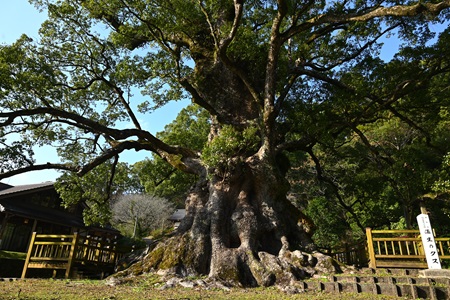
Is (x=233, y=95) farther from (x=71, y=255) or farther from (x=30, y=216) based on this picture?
(x=30, y=216)

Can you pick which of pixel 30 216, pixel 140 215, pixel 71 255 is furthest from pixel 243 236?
pixel 140 215

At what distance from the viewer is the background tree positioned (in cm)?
2809

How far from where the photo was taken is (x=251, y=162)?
26.8 ft

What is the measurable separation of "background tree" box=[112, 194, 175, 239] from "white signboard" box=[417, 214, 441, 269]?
24.9m

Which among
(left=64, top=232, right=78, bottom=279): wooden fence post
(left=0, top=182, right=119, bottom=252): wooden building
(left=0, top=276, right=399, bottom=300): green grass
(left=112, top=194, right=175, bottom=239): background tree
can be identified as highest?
(left=112, top=194, right=175, bottom=239): background tree

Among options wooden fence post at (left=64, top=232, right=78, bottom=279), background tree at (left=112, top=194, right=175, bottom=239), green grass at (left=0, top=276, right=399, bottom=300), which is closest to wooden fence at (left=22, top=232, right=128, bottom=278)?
wooden fence post at (left=64, top=232, right=78, bottom=279)

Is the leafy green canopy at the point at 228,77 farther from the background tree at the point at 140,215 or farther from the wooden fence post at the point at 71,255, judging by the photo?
the background tree at the point at 140,215

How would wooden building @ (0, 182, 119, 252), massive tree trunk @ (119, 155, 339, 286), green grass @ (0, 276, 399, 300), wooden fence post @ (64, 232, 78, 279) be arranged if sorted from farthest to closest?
wooden building @ (0, 182, 119, 252) < wooden fence post @ (64, 232, 78, 279) < massive tree trunk @ (119, 155, 339, 286) < green grass @ (0, 276, 399, 300)

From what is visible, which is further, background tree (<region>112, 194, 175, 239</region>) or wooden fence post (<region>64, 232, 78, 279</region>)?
background tree (<region>112, 194, 175, 239</region>)

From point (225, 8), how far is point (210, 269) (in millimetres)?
9139

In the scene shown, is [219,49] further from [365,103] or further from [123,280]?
[123,280]

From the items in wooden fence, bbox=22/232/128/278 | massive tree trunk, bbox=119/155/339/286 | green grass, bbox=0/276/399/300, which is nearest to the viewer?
green grass, bbox=0/276/399/300

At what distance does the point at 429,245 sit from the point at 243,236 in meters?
4.47

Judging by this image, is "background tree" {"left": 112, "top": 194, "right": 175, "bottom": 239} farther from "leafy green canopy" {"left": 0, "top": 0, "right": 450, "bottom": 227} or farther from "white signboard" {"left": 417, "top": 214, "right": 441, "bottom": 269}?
"white signboard" {"left": 417, "top": 214, "right": 441, "bottom": 269}
